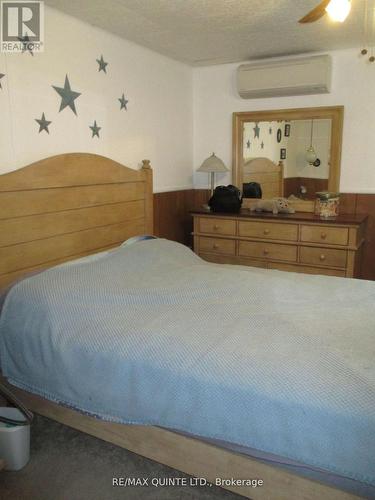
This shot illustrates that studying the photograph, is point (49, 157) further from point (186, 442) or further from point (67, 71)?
point (186, 442)

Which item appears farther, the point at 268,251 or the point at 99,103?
the point at 268,251

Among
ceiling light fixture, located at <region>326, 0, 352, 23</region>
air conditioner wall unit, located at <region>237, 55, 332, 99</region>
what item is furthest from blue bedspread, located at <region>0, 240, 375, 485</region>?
air conditioner wall unit, located at <region>237, 55, 332, 99</region>

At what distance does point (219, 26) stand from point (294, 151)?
1.25 meters

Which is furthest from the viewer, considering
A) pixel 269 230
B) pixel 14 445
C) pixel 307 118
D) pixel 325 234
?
pixel 307 118

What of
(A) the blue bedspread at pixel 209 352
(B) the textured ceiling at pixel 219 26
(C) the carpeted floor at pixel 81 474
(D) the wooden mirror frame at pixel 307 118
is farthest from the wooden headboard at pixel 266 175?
(C) the carpeted floor at pixel 81 474

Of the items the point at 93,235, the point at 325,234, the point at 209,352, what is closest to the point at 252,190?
the point at 325,234

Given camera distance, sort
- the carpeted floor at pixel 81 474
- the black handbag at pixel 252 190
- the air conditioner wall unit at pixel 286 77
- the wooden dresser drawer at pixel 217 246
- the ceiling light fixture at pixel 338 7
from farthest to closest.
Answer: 1. the black handbag at pixel 252 190
2. the wooden dresser drawer at pixel 217 246
3. the air conditioner wall unit at pixel 286 77
4. the ceiling light fixture at pixel 338 7
5. the carpeted floor at pixel 81 474

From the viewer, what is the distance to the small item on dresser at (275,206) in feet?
11.0

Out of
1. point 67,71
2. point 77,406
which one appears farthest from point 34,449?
point 67,71

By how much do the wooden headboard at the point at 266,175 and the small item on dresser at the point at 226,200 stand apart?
30 cm

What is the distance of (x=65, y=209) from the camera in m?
2.30

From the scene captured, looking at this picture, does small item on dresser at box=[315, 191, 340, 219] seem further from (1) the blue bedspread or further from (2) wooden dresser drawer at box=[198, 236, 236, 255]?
(1) the blue bedspread

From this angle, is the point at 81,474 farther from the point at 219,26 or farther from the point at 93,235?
the point at 219,26

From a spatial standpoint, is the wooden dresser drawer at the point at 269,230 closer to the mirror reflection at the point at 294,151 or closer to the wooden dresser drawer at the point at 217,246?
the wooden dresser drawer at the point at 217,246
